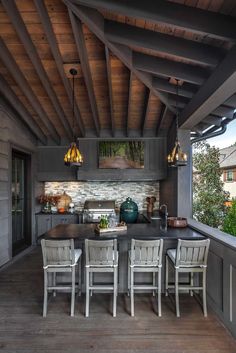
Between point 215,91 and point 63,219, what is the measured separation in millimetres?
4804

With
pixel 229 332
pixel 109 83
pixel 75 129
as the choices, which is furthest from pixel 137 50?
pixel 229 332

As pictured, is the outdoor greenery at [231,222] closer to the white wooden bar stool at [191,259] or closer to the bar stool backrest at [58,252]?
the white wooden bar stool at [191,259]

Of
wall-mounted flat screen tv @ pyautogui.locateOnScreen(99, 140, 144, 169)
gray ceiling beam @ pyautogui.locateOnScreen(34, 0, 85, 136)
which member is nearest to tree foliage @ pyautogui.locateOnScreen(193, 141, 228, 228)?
wall-mounted flat screen tv @ pyautogui.locateOnScreen(99, 140, 144, 169)

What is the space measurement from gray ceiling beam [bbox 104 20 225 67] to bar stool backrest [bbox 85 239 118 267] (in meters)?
2.35

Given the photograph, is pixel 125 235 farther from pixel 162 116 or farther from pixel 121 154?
pixel 121 154

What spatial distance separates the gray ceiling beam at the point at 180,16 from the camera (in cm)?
221

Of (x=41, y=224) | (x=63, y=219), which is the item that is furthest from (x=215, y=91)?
(x=41, y=224)

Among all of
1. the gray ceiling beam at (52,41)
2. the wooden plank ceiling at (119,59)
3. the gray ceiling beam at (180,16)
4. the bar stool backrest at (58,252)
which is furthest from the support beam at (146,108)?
the bar stool backrest at (58,252)

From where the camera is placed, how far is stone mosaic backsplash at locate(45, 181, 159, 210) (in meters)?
6.76

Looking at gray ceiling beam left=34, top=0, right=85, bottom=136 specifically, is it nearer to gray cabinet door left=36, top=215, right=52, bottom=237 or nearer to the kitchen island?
the kitchen island

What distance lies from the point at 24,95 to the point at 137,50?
8.05 ft

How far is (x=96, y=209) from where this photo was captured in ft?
20.2

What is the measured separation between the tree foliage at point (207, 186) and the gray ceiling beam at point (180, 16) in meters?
2.64

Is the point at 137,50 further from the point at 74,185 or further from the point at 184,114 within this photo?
the point at 74,185
